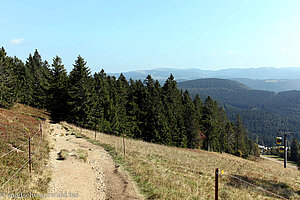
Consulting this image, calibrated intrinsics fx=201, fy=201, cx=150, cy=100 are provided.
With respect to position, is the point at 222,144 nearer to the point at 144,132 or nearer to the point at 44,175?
the point at 144,132

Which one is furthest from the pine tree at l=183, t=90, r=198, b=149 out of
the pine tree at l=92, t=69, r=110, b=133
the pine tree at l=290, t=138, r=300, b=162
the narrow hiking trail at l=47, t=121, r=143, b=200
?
the pine tree at l=290, t=138, r=300, b=162

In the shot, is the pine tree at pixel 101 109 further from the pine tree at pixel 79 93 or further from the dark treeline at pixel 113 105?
the pine tree at pixel 79 93

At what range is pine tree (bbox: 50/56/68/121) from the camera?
43.5 m

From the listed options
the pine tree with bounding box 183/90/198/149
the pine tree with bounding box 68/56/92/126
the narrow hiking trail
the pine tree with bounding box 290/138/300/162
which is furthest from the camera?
the pine tree with bounding box 290/138/300/162

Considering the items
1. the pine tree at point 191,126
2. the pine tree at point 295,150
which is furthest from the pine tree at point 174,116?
the pine tree at point 295,150

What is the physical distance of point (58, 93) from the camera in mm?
43750

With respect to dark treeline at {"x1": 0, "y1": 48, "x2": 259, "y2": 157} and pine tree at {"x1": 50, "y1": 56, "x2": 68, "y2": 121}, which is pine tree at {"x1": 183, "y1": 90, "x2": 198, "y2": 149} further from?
pine tree at {"x1": 50, "y1": 56, "x2": 68, "y2": 121}

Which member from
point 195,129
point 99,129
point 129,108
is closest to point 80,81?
point 99,129

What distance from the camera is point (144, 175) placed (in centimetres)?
1238

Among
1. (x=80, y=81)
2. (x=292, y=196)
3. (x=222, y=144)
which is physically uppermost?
(x=80, y=81)

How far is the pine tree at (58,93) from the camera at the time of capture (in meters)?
43.5

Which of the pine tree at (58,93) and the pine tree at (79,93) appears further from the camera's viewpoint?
the pine tree at (58,93)

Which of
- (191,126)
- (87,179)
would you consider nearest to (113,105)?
(191,126)

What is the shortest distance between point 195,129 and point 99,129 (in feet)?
79.8
